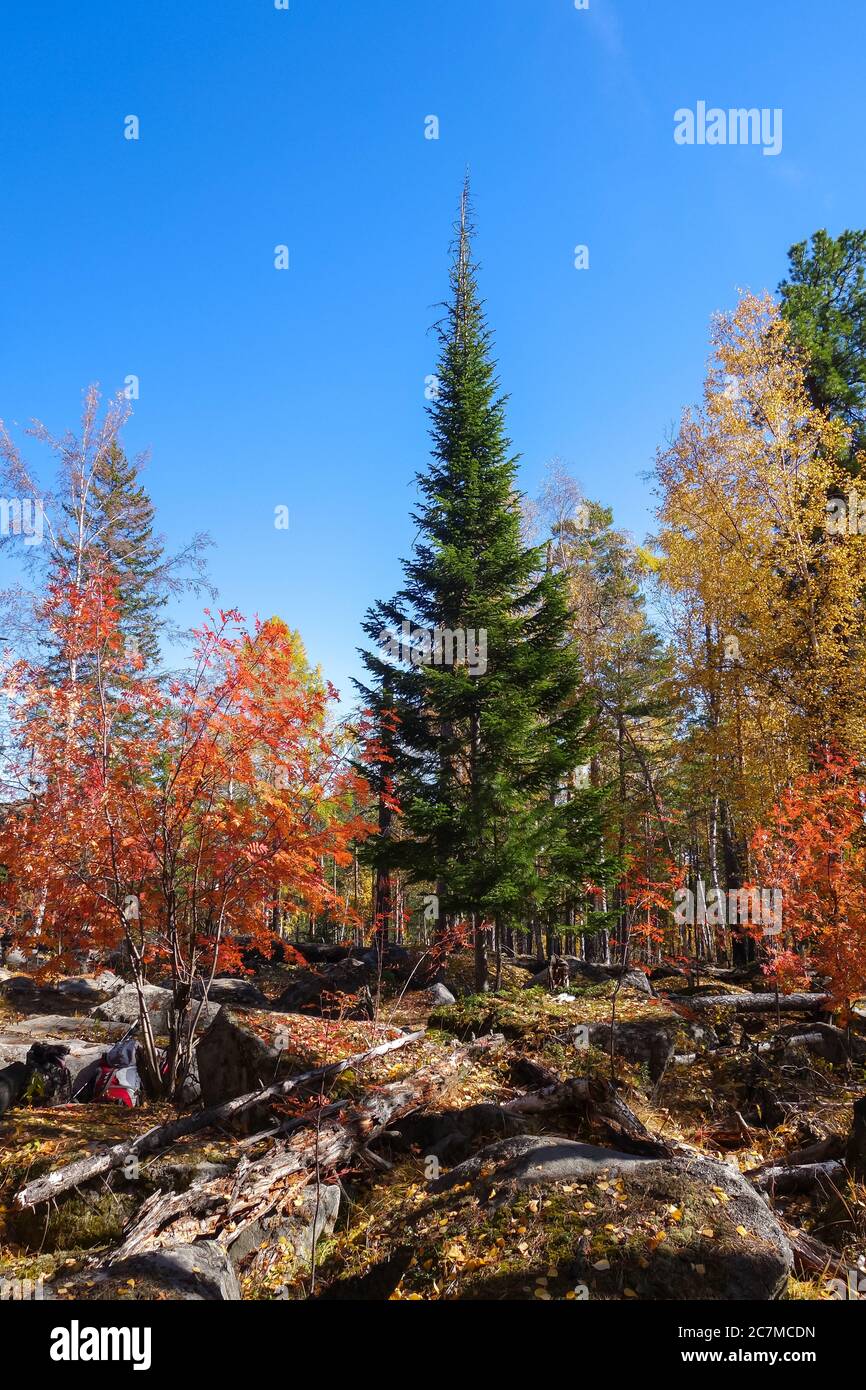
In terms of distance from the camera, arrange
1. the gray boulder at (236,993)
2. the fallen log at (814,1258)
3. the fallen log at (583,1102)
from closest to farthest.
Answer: the fallen log at (814,1258) → the fallen log at (583,1102) → the gray boulder at (236,993)

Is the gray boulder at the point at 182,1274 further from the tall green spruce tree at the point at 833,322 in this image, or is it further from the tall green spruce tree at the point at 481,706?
the tall green spruce tree at the point at 833,322

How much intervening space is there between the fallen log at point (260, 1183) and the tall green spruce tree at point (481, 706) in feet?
17.0

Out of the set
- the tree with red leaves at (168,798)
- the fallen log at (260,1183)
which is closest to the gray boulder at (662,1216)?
the fallen log at (260,1183)

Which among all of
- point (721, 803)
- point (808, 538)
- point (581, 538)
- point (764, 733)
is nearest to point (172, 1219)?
point (764, 733)

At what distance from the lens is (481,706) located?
1291 centimetres

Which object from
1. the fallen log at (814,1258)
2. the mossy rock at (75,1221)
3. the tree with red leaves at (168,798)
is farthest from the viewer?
the tree with red leaves at (168,798)

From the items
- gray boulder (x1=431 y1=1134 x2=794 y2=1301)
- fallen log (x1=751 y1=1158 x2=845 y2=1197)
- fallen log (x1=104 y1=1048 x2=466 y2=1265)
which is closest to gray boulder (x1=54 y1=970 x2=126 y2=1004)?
fallen log (x1=104 y1=1048 x2=466 y2=1265)

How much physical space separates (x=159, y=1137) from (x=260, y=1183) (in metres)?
1.45

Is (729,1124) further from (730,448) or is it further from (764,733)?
(730,448)

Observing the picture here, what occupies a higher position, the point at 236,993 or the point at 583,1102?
the point at 583,1102

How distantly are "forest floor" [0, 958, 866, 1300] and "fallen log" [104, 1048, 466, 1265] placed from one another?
99 millimetres

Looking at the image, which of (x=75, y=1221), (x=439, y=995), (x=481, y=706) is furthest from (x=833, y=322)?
(x=75, y=1221)

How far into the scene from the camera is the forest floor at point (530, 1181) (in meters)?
3.80

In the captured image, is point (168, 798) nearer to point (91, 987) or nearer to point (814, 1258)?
point (814, 1258)
